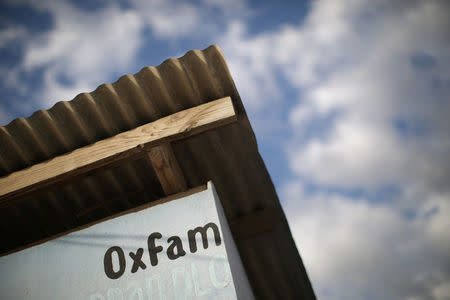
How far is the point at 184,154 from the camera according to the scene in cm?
310

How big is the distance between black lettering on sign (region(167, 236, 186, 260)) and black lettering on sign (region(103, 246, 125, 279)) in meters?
0.43

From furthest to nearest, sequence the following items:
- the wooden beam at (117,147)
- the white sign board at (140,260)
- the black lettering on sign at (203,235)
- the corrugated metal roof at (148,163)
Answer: the corrugated metal roof at (148,163) < the wooden beam at (117,147) < the black lettering on sign at (203,235) < the white sign board at (140,260)

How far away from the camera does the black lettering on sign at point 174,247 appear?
7.93 feet

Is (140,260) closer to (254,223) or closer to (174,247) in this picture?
(174,247)

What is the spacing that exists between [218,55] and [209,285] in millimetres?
1889

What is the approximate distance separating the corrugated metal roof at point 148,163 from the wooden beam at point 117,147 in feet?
0.45

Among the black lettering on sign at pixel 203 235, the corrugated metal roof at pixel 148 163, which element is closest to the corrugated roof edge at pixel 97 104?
the corrugated metal roof at pixel 148 163

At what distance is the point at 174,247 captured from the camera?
96.9 inches

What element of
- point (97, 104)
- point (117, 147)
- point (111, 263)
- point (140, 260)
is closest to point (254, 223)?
point (140, 260)

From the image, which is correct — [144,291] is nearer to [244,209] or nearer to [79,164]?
[79,164]

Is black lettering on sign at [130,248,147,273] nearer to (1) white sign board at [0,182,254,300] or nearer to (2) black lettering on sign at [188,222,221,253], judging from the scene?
(1) white sign board at [0,182,254,300]

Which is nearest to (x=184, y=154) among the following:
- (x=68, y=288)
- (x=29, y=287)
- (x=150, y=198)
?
(x=150, y=198)

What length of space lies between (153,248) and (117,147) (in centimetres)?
97

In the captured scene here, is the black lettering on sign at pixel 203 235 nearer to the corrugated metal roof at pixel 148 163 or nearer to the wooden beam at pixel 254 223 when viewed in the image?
the corrugated metal roof at pixel 148 163
